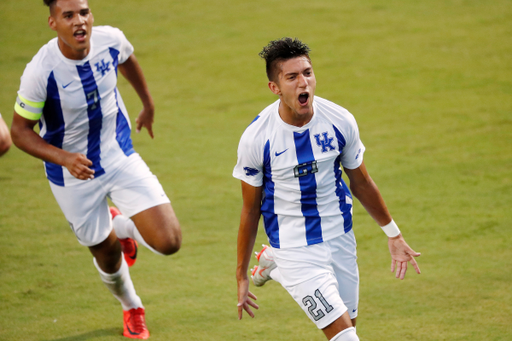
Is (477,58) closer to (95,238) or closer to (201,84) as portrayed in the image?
(201,84)

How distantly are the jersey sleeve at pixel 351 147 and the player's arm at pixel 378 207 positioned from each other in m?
0.04

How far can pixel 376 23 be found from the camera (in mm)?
10930

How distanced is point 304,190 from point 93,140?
1706 mm

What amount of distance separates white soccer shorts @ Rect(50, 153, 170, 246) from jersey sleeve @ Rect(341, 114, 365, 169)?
1478 millimetres

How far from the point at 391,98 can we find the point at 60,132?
540 cm

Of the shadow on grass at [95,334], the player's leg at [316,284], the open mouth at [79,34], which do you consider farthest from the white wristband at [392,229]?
the open mouth at [79,34]

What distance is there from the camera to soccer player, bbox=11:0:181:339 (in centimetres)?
385

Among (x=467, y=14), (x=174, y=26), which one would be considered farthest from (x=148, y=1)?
(x=467, y=14)

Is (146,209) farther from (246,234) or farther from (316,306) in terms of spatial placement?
(316,306)

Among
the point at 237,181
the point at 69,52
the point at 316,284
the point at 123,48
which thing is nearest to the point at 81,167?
the point at 69,52

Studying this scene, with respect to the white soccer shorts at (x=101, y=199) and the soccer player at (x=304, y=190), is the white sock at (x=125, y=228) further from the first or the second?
the soccer player at (x=304, y=190)

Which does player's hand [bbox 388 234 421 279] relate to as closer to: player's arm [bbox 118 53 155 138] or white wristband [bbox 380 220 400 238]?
white wristband [bbox 380 220 400 238]

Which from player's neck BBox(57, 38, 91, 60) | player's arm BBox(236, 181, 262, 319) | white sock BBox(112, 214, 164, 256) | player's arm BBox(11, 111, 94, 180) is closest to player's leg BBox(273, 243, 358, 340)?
player's arm BBox(236, 181, 262, 319)

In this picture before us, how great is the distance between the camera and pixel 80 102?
3.98 meters
